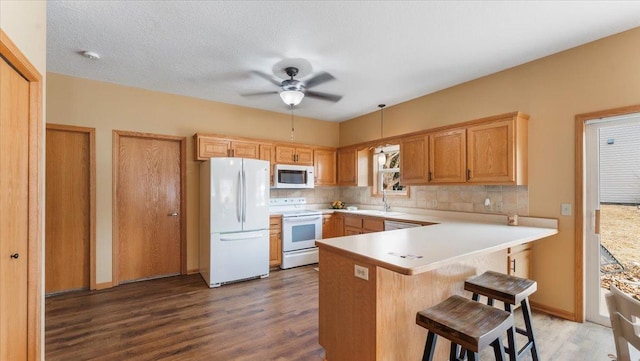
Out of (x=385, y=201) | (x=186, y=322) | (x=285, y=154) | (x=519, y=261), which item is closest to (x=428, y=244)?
(x=519, y=261)

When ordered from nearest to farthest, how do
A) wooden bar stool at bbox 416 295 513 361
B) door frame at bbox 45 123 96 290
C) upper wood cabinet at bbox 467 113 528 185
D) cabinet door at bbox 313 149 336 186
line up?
wooden bar stool at bbox 416 295 513 361 < upper wood cabinet at bbox 467 113 528 185 < door frame at bbox 45 123 96 290 < cabinet door at bbox 313 149 336 186

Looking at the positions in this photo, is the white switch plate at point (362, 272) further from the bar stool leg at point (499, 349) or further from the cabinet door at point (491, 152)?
the cabinet door at point (491, 152)

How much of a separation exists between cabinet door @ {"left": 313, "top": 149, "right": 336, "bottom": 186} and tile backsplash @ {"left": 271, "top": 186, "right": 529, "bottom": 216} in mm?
312

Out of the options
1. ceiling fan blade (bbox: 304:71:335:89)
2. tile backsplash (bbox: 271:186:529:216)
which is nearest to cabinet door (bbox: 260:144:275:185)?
tile backsplash (bbox: 271:186:529:216)

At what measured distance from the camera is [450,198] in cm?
386

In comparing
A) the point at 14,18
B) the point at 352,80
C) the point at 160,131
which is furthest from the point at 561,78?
the point at 160,131

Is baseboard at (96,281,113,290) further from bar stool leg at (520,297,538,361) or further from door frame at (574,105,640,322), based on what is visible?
→ door frame at (574,105,640,322)

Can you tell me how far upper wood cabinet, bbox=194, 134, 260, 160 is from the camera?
413 centimetres

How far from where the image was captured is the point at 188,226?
4242 mm

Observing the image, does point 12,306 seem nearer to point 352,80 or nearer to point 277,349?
point 277,349

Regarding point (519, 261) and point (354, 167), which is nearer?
point (519, 261)

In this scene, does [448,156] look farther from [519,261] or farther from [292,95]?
[292,95]

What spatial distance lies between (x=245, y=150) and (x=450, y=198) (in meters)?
3.13

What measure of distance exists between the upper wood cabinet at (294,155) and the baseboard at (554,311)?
3703 millimetres
